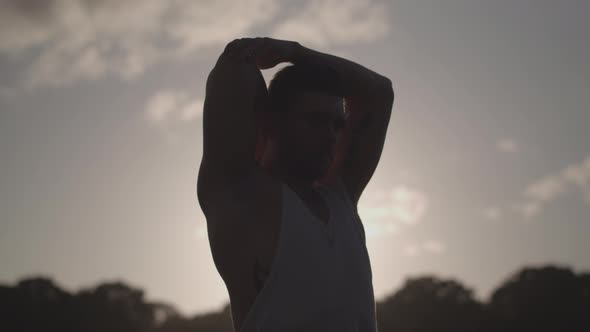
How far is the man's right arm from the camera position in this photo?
9.53 ft

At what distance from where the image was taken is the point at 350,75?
11.8 ft

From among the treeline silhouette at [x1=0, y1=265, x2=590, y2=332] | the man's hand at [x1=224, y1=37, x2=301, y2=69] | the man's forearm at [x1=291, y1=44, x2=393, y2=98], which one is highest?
the treeline silhouette at [x1=0, y1=265, x2=590, y2=332]

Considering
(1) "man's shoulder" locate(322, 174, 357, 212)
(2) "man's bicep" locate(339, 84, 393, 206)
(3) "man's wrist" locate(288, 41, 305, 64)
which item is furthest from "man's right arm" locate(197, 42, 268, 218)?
(2) "man's bicep" locate(339, 84, 393, 206)

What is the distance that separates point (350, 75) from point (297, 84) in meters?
0.47

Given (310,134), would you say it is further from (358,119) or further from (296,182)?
(358,119)

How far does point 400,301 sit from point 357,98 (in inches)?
1215

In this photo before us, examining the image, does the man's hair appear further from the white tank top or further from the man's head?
the white tank top

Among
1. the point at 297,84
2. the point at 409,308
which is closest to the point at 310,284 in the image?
the point at 297,84

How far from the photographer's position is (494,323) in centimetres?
3309

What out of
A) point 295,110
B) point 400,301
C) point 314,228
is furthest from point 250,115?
point 400,301

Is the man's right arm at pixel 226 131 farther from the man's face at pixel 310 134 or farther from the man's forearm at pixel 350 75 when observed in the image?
the man's forearm at pixel 350 75

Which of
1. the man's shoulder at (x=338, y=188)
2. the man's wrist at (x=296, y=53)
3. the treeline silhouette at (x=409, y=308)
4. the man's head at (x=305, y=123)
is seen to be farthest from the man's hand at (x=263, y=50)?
the treeline silhouette at (x=409, y=308)

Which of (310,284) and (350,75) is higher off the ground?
(350,75)

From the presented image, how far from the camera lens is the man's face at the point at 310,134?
3.12m
